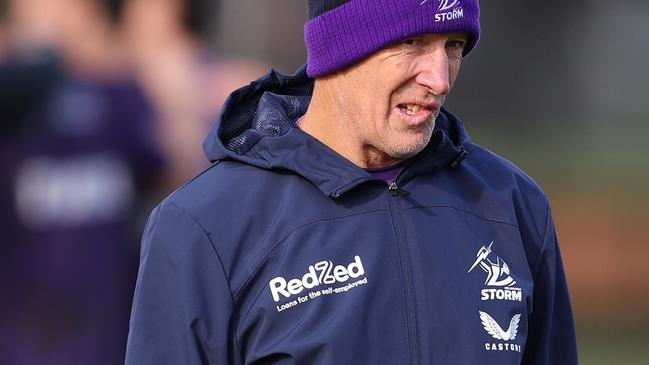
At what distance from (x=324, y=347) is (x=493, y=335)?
0.36m

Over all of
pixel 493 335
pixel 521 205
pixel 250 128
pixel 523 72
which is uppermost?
pixel 250 128

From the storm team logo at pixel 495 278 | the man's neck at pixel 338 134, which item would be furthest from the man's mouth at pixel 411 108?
the storm team logo at pixel 495 278

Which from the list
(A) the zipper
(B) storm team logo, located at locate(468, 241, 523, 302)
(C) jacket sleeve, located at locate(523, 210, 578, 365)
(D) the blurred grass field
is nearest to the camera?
(A) the zipper

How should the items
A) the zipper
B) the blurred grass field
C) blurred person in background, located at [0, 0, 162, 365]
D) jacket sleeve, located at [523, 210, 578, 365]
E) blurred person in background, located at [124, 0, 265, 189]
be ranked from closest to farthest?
the zipper < jacket sleeve, located at [523, 210, 578, 365] < blurred person in background, located at [0, 0, 162, 365] < blurred person in background, located at [124, 0, 265, 189] < the blurred grass field

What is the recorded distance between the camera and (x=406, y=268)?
8.98 feet

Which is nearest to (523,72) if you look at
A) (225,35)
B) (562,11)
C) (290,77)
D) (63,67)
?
(562,11)

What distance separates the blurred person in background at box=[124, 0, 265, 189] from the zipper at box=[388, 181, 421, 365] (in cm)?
330

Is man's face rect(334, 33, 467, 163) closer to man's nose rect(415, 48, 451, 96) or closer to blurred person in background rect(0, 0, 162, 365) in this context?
man's nose rect(415, 48, 451, 96)

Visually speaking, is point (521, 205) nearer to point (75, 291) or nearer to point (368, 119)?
point (368, 119)

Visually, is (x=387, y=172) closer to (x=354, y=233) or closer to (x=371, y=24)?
(x=354, y=233)

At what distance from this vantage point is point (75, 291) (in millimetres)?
5258

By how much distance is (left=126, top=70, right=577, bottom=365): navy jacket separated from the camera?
267 centimetres

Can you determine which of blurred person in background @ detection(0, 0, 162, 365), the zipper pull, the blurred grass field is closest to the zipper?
the zipper pull

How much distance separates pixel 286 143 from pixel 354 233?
0.25m
